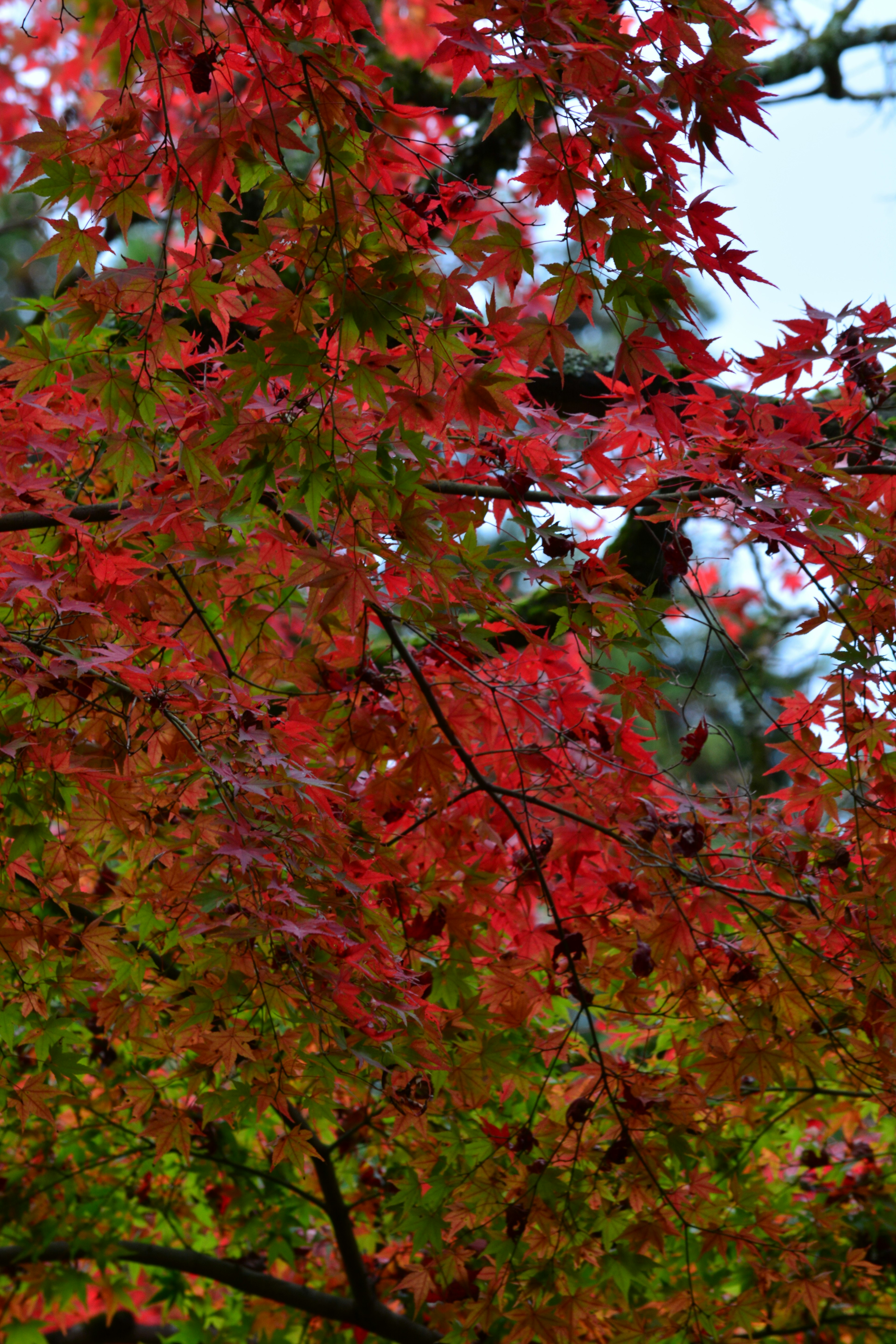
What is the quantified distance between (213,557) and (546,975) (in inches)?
50.7

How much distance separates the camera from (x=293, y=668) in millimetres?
2195

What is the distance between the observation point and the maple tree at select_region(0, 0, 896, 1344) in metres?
1.50

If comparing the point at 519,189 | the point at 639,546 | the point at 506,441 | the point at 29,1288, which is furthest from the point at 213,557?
the point at 519,189

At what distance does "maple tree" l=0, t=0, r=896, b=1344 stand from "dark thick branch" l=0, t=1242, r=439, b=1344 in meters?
0.01

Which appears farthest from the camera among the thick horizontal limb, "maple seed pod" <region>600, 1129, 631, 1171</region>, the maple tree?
"maple seed pod" <region>600, 1129, 631, 1171</region>

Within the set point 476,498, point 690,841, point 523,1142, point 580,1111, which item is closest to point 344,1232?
point 523,1142

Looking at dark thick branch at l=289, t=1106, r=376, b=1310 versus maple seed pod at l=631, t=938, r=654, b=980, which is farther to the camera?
dark thick branch at l=289, t=1106, r=376, b=1310

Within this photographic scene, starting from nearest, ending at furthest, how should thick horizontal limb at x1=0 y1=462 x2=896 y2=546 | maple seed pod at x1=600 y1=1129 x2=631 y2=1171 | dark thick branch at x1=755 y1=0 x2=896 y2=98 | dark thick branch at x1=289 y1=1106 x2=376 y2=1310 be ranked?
thick horizontal limb at x1=0 y1=462 x2=896 y2=546, maple seed pod at x1=600 y1=1129 x2=631 y2=1171, dark thick branch at x1=289 y1=1106 x2=376 y2=1310, dark thick branch at x1=755 y1=0 x2=896 y2=98

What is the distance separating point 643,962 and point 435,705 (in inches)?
24.0

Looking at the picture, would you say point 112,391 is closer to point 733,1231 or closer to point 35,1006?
point 35,1006

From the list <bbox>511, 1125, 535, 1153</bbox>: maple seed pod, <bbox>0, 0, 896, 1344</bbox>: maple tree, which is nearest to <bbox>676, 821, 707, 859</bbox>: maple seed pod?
<bbox>0, 0, 896, 1344</bbox>: maple tree

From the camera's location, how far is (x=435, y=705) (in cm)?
194

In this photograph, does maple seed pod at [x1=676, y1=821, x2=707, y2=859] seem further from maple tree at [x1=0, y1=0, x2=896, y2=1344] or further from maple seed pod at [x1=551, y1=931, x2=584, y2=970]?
maple seed pod at [x1=551, y1=931, x2=584, y2=970]

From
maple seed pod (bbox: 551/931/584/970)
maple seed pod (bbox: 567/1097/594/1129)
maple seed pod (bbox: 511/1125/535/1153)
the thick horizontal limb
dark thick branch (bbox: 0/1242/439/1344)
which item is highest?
the thick horizontal limb
